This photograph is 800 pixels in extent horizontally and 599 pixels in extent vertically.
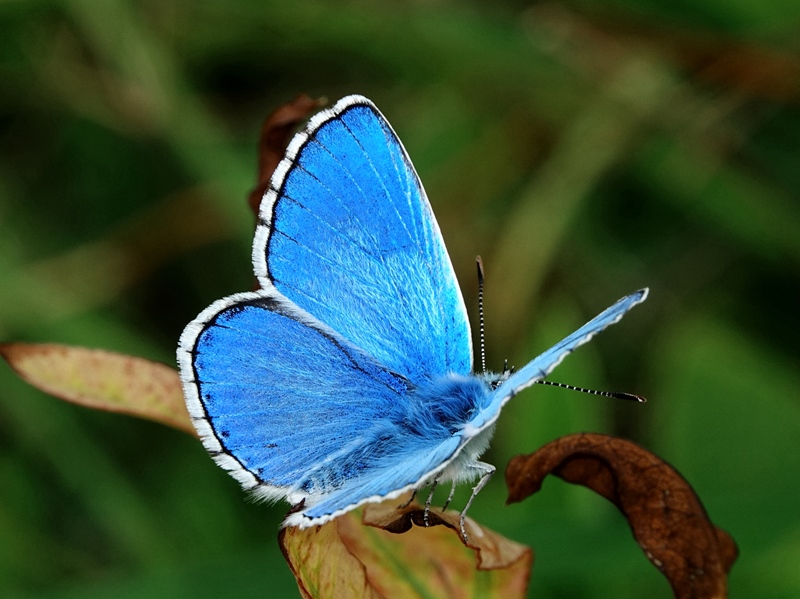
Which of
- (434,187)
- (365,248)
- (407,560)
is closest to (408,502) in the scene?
(407,560)

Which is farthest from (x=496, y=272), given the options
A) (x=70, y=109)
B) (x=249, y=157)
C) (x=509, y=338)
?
(x=70, y=109)

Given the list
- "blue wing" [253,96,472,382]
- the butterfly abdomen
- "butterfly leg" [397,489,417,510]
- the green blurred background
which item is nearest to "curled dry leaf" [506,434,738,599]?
"butterfly leg" [397,489,417,510]

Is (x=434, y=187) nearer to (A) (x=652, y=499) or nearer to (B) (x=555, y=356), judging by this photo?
(B) (x=555, y=356)

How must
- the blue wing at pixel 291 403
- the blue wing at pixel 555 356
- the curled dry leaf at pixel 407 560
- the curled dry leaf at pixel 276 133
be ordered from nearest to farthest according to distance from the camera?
1. the curled dry leaf at pixel 407 560
2. the blue wing at pixel 555 356
3. the curled dry leaf at pixel 276 133
4. the blue wing at pixel 291 403

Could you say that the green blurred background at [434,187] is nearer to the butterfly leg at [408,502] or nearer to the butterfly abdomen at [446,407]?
the butterfly abdomen at [446,407]

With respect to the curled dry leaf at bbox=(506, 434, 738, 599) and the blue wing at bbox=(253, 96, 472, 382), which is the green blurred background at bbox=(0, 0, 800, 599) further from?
the curled dry leaf at bbox=(506, 434, 738, 599)

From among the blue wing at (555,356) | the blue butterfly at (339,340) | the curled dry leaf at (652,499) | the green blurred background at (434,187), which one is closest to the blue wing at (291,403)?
the blue butterfly at (339,340)

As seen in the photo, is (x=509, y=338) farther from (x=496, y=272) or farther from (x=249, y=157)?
(x=249, y=157)

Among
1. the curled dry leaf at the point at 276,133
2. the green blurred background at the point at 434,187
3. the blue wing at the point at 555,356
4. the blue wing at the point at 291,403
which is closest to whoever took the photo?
the blue wing at the point at 555,356
